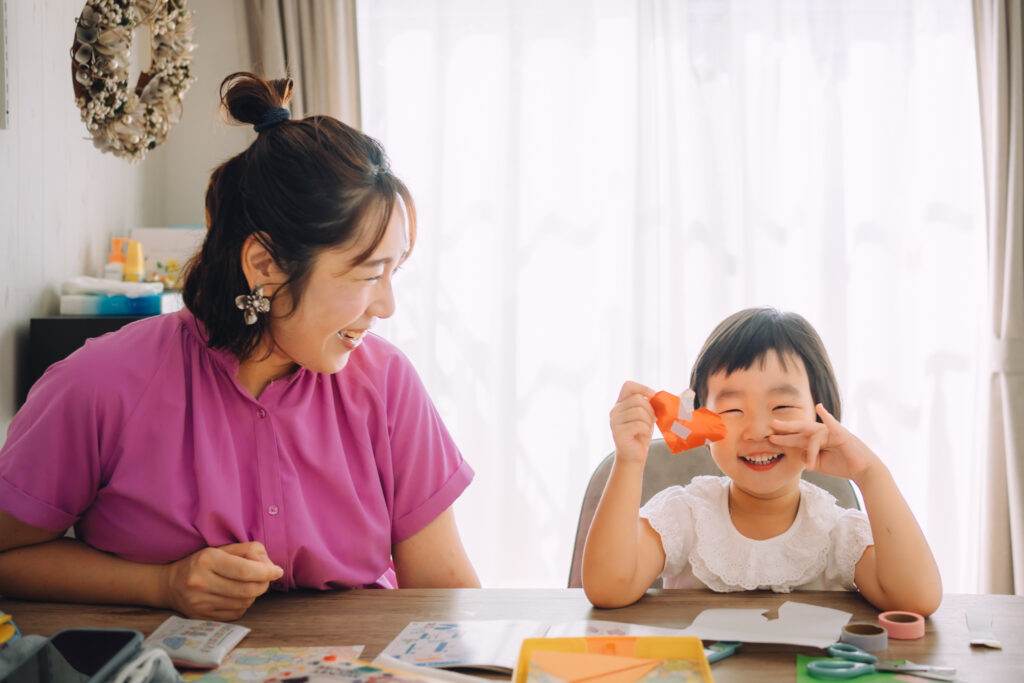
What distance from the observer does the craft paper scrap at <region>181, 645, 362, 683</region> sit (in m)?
1.02

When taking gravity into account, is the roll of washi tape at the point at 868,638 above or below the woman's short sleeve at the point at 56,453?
below

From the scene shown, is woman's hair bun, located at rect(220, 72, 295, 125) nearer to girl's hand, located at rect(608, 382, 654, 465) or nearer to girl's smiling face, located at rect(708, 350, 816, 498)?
girl's hand, located at rect(608, 382, 654, 465)

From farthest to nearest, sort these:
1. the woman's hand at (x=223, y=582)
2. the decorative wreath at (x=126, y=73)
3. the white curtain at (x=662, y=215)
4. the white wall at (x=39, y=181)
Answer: the white curtain at (x=662, y=215)
the decorative wreath at (x=126, y=73)
the white wall at (x=39, y=181)
the woman's hand at (x=223, y=582)

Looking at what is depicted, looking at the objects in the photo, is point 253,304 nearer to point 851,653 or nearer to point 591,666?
point 591,666

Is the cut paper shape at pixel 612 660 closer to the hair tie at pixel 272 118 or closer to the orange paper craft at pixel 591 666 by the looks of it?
the orange paper craft at pixel 591 666

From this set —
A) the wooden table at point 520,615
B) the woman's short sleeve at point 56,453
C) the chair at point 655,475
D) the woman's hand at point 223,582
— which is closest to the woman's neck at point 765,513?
the wooden table at point 520,615

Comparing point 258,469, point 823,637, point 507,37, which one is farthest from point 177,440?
point 507,37

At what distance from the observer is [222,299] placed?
1389mm

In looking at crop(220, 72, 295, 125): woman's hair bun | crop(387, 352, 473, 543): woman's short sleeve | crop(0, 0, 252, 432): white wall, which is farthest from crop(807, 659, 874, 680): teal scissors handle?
crop(0, 0, 252, 432): white wall

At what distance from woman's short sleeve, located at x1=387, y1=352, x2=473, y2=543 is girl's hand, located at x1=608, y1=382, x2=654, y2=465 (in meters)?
0.34

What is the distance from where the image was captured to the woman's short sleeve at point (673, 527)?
Answer: 4.55 feet

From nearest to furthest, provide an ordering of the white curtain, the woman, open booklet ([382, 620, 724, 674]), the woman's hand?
1. open booklet ([382, 620, 724, 674])
2. the woman's hand
3. the woman
4. the white curtain

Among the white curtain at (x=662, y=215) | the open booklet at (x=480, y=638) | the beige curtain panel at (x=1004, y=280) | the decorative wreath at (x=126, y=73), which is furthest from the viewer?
the white curtain at (x=662, y=215)

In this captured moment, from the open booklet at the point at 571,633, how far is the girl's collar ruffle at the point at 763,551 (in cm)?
11
